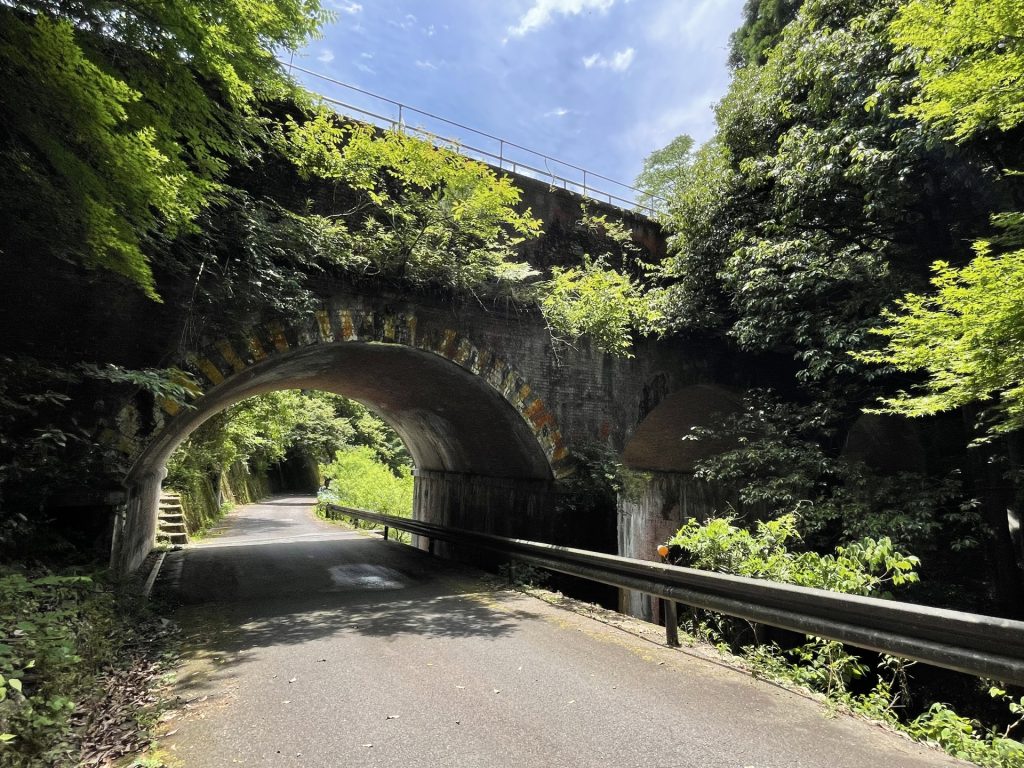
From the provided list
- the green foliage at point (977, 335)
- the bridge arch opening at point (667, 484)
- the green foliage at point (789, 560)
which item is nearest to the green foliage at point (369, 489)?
the bridge arch opening at point (667, 484)

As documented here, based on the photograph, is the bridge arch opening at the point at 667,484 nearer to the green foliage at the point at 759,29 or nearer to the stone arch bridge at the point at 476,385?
the stone arch bridge at the point at 476,385

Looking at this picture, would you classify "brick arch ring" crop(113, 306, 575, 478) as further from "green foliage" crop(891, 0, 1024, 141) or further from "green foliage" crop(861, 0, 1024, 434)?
"green foliage" crop(891, 0, 1024, 141)

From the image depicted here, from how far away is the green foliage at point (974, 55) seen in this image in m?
4.50

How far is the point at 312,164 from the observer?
7.90 m

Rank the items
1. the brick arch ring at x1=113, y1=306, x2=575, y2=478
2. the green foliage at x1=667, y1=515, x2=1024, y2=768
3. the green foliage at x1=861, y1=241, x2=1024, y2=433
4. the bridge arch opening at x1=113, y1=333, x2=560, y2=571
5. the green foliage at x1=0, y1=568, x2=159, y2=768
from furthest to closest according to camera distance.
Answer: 1. the bridge arch opening at x1=113, y1=333, x2=560, y2=571
2. the brick arch ring at x1=113, y1=306, x2=575, y2=478
3. the green foliage at x1=861, y1=241, x2=1024, y2=433
4. the green foliage at x1=667, y1=515, x2=1024, y2=768
5. the green foliage at x1=0, y1=568, x2=159, y2=768

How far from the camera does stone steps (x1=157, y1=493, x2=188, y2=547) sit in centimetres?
1286

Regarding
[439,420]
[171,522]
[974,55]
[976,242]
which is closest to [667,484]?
[439,420]

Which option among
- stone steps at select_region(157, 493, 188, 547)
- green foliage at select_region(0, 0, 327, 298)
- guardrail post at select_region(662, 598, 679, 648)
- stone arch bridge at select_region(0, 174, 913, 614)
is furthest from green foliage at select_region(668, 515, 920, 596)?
stone steps at select_region(157, 493, 188, 547)

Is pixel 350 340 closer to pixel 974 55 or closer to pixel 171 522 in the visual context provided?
pixel 974 55

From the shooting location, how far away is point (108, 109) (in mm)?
3795

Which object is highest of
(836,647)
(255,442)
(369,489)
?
(255,442)

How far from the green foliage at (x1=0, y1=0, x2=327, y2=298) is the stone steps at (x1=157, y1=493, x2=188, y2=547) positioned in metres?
9.73

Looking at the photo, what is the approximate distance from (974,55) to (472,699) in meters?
6.79

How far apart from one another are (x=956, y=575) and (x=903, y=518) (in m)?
1.99
